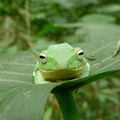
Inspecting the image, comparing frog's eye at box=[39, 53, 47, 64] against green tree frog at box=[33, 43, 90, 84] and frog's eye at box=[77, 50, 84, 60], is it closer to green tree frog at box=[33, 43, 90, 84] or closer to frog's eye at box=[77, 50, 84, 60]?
A: green tree frog at box=[33, 43, 90, 84]

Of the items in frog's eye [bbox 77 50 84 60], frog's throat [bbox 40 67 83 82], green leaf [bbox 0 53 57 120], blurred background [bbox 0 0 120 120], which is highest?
green leaf [bbox 0 53 57 120]

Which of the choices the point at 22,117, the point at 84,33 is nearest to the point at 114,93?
the point at 84,33

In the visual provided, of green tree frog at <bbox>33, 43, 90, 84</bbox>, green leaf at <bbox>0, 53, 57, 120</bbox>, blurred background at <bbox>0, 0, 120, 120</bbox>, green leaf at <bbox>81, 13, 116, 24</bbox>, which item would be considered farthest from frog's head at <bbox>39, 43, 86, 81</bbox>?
green leaf at <bbox>81, 13, 116, 24</bbox>

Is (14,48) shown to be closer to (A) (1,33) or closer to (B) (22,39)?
(B) (22,39)

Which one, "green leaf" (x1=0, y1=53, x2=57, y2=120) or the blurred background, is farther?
the blurred background

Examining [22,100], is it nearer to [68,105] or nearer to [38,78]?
[68,105]

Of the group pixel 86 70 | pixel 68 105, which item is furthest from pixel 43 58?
pixel 68 105
